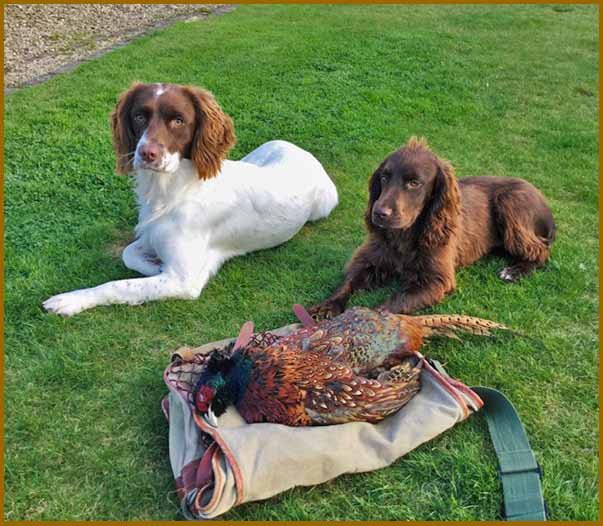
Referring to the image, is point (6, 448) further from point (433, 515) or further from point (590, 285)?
point (590, 285)

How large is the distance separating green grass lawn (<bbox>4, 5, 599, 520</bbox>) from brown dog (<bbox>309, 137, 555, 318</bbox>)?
4.9 inches

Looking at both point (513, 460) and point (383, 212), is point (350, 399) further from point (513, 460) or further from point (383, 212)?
point (383, 212)

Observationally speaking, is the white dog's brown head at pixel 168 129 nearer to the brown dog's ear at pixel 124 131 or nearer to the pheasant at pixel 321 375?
the brown dog's ear at pixel 124 131

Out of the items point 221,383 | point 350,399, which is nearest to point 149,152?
point 221,383

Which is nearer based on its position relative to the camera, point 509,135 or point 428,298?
point 428,298

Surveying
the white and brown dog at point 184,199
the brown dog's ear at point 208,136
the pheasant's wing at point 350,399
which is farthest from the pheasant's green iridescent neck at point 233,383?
the brown dog's ear at point 208,136

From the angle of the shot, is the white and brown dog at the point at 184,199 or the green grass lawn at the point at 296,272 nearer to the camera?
the green grass lawn at the point at 296,272

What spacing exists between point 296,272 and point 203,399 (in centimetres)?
→ 150

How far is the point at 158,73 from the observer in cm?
679

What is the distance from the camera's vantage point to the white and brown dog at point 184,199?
10.3ft

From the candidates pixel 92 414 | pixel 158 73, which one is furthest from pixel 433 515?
pixel 158 73

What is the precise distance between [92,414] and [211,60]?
18.8 feet

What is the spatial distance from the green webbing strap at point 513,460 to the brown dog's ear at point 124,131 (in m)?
2.19

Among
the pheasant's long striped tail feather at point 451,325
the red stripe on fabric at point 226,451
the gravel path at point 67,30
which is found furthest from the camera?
the gravel path at point 67,30
